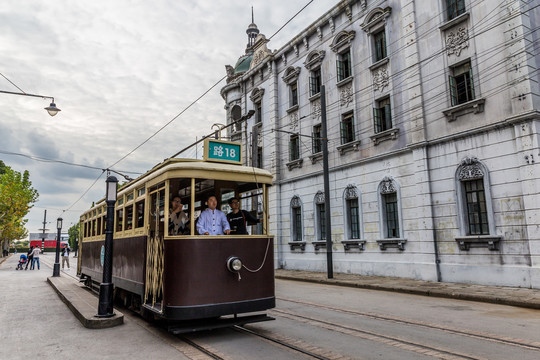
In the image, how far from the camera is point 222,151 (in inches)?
294

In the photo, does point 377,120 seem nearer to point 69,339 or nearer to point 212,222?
point 212,222

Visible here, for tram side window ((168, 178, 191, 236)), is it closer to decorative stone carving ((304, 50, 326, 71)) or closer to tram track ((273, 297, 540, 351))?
tram track ((273, 297, 540, 351))

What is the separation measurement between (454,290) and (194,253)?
8.64 metres

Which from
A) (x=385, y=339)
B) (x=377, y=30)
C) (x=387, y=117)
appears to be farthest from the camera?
(x=377, y=30)

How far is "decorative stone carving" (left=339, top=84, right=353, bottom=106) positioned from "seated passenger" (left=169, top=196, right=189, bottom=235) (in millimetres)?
13314

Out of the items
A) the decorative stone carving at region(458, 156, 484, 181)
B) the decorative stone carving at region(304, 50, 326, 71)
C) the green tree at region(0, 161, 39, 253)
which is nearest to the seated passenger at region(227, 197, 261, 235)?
the decorative stone carving at region(458, 156, 484, 181)

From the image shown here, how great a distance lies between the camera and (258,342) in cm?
615

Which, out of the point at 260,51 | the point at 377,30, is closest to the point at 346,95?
the point at 377,30

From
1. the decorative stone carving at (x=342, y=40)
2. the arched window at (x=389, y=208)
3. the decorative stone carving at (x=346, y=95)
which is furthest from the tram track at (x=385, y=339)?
the decorative stone carving at (x=342, y=40)

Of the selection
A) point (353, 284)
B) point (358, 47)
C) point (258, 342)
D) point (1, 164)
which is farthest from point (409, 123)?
point (1, 164)

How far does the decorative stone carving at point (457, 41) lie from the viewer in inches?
547

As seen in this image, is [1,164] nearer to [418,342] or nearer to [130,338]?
[130,338]

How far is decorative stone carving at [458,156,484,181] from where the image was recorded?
42.8ft

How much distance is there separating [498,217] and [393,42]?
8.33m
